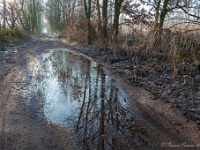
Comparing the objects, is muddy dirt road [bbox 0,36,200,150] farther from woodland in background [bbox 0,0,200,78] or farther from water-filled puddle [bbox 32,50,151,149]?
woodland in background [bbox 0,0,200,78]

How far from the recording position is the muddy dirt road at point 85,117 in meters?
2.42

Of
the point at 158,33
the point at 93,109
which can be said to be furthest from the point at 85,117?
the point at 158,33

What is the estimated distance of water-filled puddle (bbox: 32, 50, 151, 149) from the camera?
2473 mm

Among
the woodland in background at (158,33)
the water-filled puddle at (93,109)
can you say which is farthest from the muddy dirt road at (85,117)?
the woodland in background at (158,33)

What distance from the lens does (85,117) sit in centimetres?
300

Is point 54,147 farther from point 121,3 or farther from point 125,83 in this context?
point 121,3

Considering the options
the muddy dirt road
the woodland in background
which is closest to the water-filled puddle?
Answer: the muddy dirt road

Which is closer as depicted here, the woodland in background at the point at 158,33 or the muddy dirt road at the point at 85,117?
the muddy dirt road at the point at 85,117

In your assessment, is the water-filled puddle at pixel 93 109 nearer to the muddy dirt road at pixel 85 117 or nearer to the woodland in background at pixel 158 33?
the muddy dirt road at pixel 85 117

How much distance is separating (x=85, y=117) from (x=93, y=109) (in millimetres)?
307

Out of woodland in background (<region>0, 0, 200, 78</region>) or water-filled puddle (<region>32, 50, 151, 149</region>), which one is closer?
water-filled puddle (<region>32, 50, 151, 149</region>)

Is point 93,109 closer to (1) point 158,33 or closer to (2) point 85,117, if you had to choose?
(2) point 85,117

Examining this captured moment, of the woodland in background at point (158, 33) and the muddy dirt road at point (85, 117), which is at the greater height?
the woodland in background at point (158, 33)

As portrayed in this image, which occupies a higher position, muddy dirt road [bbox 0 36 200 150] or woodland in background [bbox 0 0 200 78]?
woodland in background [bbox 0 0 200 78]
